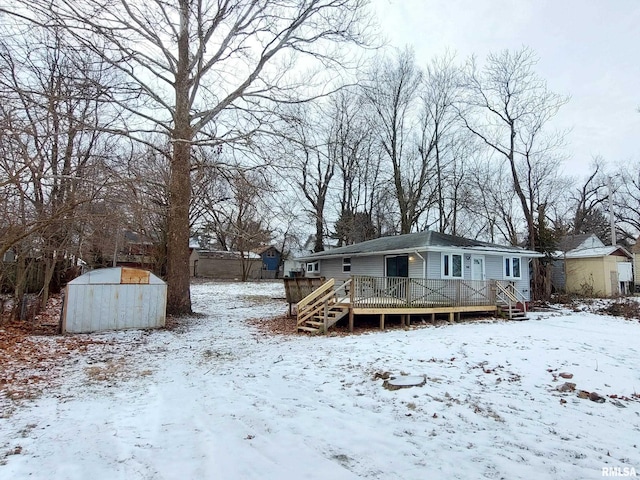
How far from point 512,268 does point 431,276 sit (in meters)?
5.29

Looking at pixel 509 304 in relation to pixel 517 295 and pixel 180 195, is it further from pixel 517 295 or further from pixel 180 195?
pixel 180 195

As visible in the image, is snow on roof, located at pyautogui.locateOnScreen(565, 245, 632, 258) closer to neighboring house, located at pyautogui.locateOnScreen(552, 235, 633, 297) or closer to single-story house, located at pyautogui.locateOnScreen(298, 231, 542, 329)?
neighboring house, located at pyautogui.locateOnScreen(552, 235, 633, 297)

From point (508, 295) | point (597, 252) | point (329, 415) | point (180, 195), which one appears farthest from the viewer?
point (597, 252)

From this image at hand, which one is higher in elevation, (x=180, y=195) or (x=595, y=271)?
(x=180, y=195)

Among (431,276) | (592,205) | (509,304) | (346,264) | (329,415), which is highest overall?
(592,205)

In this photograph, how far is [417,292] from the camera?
1345 centimetres

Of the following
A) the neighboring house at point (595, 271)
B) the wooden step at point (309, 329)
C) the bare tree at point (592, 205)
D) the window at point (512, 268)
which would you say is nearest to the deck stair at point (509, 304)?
the window at point (512, 268)

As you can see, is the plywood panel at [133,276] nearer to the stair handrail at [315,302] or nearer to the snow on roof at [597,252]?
the stair handrail at [315,302]

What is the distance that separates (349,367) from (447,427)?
106 inches

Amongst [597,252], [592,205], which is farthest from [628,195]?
[597,252]

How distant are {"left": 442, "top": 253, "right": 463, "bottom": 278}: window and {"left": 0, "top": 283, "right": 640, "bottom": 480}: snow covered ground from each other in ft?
24.6

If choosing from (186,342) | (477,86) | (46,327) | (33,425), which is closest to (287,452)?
(33,425)

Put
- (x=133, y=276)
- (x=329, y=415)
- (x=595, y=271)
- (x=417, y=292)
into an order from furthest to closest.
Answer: (x=595, y=271) → (x=417, y=292) → (x=133, y=276) → (x=329, y=415)

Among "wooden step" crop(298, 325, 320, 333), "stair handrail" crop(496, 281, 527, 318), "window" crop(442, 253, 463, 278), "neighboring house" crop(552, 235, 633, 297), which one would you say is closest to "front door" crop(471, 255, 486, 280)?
"window" crop(442, 253, 463, 278)
